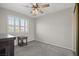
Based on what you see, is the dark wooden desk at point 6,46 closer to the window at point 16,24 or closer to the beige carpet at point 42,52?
the beige carpet at point 42,52

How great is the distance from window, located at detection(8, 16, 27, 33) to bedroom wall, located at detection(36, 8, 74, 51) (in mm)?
1370

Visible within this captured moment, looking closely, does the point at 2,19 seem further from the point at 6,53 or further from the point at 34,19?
the point at 6,53

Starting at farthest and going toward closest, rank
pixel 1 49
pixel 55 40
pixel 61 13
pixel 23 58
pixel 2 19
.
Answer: pixel 55 40 < pixel 61 13 < pixel 2 19 < pixel 1 49 < pixel 23 58

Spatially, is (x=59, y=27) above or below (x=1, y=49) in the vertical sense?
above

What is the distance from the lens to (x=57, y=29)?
16.0 feet

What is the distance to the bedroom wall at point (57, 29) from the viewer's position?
4230 millimetres

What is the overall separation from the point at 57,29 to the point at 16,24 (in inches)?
117

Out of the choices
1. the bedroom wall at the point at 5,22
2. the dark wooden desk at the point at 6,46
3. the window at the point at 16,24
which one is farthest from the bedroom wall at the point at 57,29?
the dark wooden desk at the point at 6,46

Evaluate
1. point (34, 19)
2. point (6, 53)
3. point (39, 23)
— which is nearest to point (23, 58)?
point (6, 53)

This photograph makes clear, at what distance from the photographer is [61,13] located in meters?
4.63

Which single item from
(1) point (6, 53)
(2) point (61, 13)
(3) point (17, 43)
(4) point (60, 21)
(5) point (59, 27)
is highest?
(2) point (61, 13)

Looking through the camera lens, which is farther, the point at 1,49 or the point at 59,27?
the point at 59,27

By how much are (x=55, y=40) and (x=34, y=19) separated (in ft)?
9.36

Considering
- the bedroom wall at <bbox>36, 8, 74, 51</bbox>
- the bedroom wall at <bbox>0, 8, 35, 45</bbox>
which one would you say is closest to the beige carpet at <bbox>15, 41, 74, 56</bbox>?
the bedroom wall at <bbox>36, 8, 74, 51</bbox>
